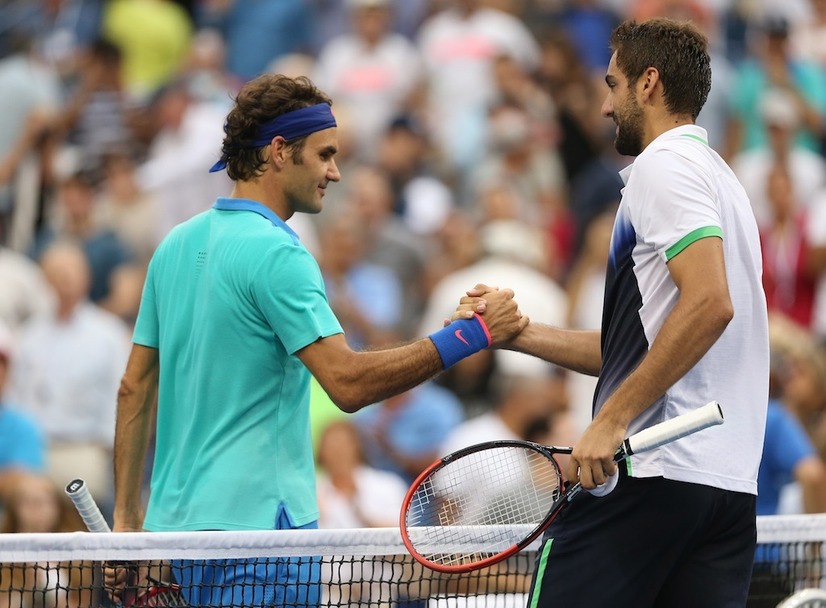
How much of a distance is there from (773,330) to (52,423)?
4737 mm

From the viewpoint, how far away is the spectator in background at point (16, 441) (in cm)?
853

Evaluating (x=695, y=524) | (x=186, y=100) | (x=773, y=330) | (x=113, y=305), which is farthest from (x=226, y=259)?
(x=186, y=100)

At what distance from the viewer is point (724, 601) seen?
4203mm

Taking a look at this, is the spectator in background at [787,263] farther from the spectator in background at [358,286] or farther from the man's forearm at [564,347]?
the man's forearm at [564,347]

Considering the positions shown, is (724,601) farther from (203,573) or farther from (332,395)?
(203,573)

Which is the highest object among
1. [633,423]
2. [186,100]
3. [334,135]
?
[186,100]

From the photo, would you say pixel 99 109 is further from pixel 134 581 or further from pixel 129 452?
pixel 134 581

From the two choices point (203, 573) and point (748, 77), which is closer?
point (203, 573)

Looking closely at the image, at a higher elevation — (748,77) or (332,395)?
(748,77)

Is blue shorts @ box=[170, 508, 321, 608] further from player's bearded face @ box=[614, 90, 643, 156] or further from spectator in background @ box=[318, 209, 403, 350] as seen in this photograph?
spectator in background @ box=[318, 209, 403, 350]

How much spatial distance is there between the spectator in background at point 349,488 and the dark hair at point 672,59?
4297 millimetres

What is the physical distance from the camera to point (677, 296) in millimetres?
4164

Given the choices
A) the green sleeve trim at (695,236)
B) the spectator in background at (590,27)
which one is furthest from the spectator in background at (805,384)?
the spectator in background at (590,27)

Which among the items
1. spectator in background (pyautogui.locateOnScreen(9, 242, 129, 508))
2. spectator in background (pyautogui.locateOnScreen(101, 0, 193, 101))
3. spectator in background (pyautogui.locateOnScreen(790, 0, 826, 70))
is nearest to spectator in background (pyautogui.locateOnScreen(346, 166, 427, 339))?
spectator in background (pyautogui.locateOnScreen(9, 242, 129, 508))
